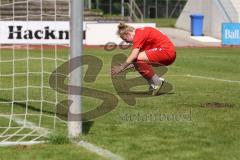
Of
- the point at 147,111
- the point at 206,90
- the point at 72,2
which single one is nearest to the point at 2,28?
the point at 206,90

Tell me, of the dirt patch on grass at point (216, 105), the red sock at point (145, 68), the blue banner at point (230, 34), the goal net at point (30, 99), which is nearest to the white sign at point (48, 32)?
the goal net at point (30, 99)

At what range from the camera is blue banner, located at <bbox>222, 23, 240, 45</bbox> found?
112 feet

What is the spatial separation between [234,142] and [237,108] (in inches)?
115

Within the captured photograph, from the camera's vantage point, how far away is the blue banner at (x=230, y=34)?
34.1m

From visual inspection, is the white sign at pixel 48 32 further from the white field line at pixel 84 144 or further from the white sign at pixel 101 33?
the white sign at pixel 101 33

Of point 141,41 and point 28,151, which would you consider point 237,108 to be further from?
point 28,151

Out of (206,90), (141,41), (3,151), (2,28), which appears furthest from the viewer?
(2,28)

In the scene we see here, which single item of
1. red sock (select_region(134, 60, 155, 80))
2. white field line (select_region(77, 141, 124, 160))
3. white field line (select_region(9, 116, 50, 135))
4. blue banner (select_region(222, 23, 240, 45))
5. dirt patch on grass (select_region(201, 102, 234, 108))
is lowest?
blue banner (select_region(222, 23, 240, 45))

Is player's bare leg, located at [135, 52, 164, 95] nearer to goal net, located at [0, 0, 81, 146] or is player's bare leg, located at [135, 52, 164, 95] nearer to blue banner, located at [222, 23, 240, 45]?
goal net, located at [0, 0, 81, 146]

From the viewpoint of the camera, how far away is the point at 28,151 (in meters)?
6.83

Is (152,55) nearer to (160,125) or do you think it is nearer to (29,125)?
(160,125)

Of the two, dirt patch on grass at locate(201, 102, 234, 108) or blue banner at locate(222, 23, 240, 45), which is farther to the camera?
blue banner at locate(222, 23, 240, 45)

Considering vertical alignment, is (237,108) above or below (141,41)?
below

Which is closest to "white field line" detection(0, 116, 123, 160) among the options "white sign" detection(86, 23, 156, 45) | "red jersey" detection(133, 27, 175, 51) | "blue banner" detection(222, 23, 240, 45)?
"red jersey" detection(133, 27, 175, 51)
